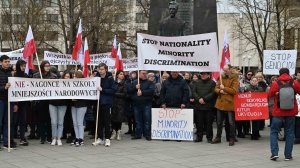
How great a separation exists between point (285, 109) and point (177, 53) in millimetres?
3280

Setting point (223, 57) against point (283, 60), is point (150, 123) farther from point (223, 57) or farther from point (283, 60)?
point (283, 60)

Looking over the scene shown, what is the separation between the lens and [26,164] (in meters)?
9.03

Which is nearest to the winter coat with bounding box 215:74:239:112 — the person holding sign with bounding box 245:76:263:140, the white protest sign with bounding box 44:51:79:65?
the person holding sign with bounding box 245:76:263:140

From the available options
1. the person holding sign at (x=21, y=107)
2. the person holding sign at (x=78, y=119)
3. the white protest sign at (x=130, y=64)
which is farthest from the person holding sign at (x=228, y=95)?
the white protest sign at (x=130, y=64)

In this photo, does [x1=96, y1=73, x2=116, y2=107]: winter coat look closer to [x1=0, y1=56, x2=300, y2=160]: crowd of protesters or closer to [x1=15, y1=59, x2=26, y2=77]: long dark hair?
[x1=0, y1=56, x2=300, y2=160]: crowd of protesters

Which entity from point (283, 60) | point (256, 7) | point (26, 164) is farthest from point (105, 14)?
point (26, 164)

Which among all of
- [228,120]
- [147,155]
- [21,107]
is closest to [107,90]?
[21,107]

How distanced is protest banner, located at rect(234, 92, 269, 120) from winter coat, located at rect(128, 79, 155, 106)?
7.26 ft

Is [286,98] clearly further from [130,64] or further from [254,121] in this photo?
[130,64]

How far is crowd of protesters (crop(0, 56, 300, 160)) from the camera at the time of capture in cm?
1140

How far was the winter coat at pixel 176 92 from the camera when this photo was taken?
12.4m

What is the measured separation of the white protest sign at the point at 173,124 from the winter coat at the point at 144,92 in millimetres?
415

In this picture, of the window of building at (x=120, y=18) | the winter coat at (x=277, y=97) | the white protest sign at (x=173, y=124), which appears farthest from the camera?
the window of building at (x=120, y=18)

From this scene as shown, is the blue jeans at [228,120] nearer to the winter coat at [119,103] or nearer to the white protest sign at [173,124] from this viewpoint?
the white protest sign at [173,124]
